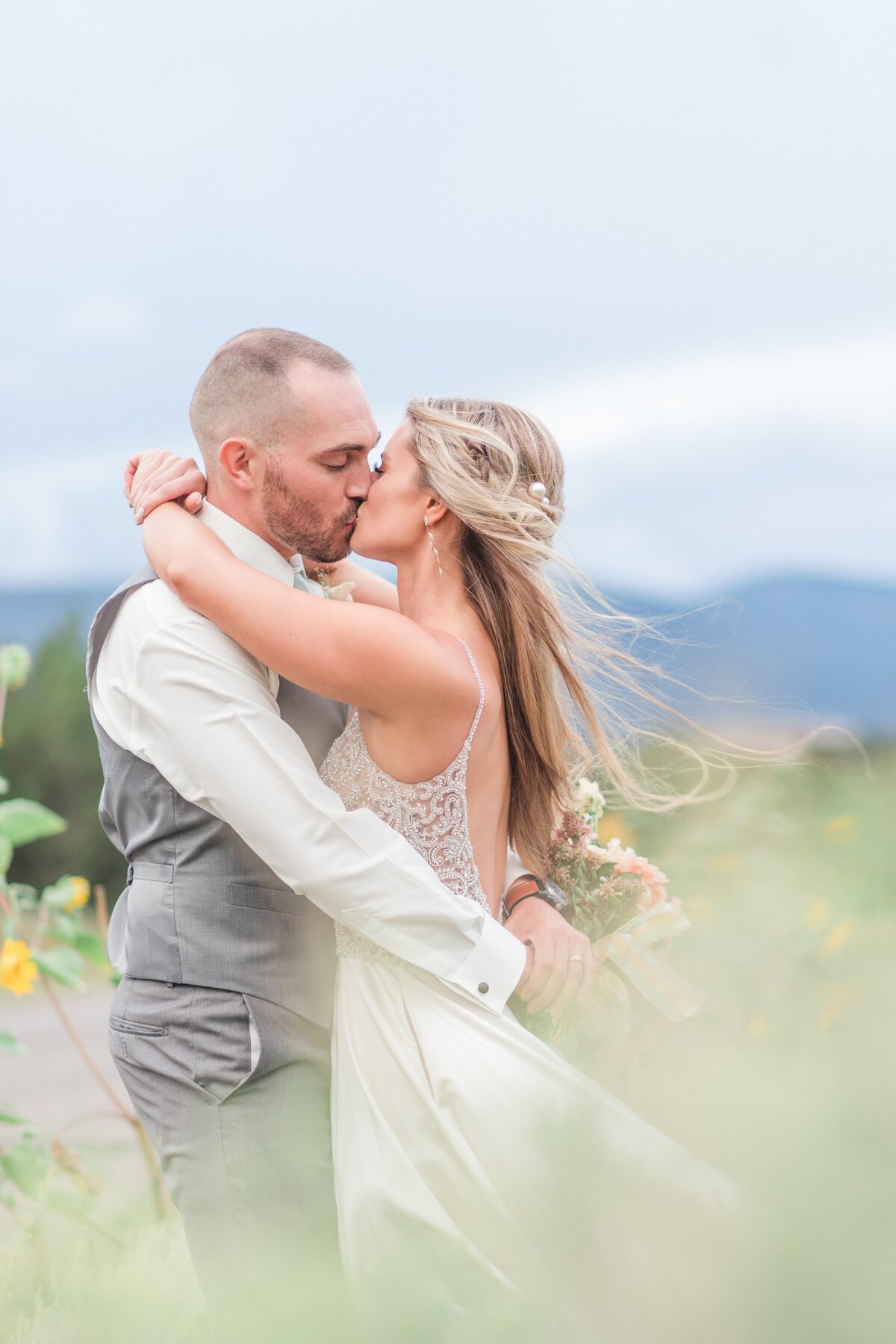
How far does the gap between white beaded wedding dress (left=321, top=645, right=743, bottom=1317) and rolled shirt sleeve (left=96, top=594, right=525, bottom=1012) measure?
122mm

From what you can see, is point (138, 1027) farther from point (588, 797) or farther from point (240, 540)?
point (588, 797)

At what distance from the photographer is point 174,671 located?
249cm

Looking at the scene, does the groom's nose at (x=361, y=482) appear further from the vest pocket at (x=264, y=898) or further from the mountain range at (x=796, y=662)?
the mountain range at (x=796, y=662)

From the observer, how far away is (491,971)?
2.50 metres

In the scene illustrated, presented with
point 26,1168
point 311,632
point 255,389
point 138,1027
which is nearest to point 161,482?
point 255,389

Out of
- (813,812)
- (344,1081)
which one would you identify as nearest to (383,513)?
(344,1081)

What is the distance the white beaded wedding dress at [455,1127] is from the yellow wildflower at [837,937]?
0.37ft

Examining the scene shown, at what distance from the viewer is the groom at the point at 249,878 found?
94.6 inches

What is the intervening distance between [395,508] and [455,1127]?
143 cm

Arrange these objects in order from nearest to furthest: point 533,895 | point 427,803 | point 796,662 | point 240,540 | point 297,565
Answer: point 796,662
point 427,803
point 240,540
point 533,895
point 297,565

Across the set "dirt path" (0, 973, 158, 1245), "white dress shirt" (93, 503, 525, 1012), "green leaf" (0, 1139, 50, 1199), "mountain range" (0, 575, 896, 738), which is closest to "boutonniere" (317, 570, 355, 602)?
"white dress shirt" (93, 503, 525, 1012)

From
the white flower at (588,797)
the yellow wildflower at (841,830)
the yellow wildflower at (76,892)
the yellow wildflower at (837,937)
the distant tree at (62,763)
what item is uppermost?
the yellow wildflower at (841,830)

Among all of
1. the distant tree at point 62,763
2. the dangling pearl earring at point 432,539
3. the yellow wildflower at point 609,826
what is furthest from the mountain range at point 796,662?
the distant tree at point 62,763

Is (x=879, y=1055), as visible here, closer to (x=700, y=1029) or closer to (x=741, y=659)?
(x=700, y=1029)
